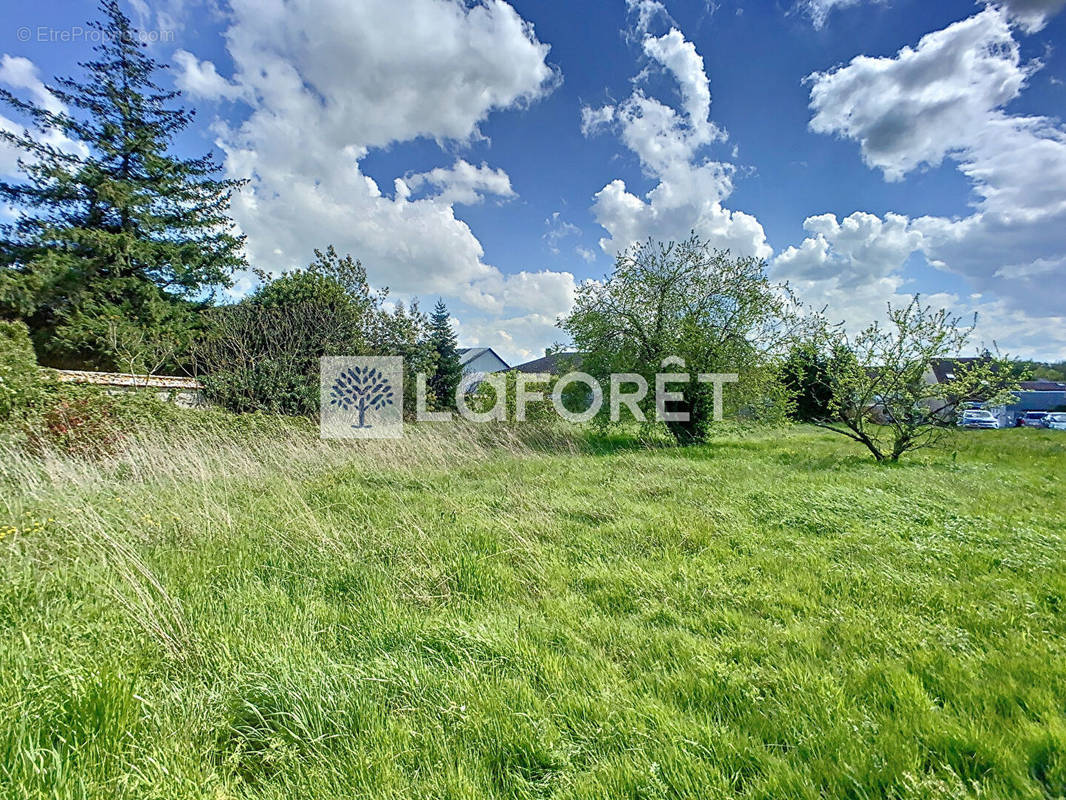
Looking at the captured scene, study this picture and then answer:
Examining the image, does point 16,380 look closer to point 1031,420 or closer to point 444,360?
point 444,360

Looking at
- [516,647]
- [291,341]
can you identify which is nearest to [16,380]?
[291,341]

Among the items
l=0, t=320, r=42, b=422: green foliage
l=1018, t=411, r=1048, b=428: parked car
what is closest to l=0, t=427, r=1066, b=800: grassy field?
l=0, t=320, r=42, b=422: green foliage

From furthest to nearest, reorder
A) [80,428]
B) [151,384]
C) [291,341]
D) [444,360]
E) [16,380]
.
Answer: [444,360] → [291,341] → [151,384] → [80,428] → [16,380]

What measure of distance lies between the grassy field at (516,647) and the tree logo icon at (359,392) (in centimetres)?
771

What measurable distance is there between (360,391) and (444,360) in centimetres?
Answer: 578

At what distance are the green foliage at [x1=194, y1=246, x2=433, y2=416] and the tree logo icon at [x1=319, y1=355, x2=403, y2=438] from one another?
48 cm

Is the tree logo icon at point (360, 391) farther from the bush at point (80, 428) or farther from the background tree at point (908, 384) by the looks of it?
the background tree at point (908, 384)

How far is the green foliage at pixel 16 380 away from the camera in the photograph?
5941 mm

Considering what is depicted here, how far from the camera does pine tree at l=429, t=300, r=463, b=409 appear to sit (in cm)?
1759

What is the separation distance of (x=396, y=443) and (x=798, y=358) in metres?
11.1

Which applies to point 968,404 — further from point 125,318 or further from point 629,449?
point 125,318

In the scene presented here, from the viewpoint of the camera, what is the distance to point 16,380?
240 inches

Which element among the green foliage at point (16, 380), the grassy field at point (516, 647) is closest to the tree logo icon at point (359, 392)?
the green foliage at point (16, 380)

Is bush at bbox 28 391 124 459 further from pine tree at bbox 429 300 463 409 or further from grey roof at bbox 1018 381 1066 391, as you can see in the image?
grey roof at bbox 1018 381 1066 391
